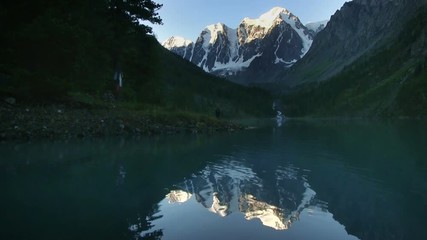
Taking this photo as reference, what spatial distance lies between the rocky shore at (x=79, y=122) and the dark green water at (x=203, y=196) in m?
4.46

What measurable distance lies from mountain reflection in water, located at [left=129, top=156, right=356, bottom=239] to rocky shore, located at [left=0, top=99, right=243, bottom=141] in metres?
16.7

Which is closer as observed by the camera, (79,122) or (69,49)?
(79,122)

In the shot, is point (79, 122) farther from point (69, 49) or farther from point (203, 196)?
point (203, 196)

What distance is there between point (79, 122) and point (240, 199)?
78.0 ft

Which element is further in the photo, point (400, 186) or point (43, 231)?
point (400, 186)

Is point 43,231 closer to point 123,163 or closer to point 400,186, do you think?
point 123,163

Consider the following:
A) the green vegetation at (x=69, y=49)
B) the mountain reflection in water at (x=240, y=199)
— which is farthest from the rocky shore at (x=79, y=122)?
the mountain reflection in water at (x=240, y=199)

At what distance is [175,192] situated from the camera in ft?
52.1

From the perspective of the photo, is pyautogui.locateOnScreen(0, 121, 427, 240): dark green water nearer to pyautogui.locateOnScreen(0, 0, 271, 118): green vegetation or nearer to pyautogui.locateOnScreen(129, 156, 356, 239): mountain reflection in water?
pyautogui.locateOnScreen(129, 156, 356, 239): mountain reflection in water

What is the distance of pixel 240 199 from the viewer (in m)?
15.1

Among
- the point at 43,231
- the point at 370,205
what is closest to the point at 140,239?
the point at 43,231

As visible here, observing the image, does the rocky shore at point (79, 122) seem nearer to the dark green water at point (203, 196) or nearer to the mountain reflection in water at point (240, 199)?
the dark green water at point (203, 196)

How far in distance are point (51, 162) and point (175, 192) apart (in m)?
8.57

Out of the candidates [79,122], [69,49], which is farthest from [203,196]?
[69,49]
